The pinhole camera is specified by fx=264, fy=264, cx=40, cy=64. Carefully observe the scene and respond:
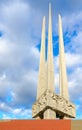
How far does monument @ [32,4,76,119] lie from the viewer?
80.5 ft

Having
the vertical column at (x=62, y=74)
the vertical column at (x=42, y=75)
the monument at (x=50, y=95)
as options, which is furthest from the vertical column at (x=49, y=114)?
the vertical column at (x=42, y=75)

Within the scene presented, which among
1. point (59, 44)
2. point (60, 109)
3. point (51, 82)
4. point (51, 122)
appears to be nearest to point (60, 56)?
point (59, 44)

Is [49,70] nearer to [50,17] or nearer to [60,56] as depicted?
[60,56]

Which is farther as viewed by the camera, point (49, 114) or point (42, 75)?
point (42, 75)

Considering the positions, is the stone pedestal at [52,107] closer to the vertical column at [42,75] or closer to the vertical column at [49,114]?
the vertical column at [49,114]

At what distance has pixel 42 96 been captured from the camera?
998 inches

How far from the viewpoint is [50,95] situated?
2473 centimetres

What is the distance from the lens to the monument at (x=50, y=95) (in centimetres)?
2455

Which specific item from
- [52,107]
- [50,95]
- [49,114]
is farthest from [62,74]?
[49,114]

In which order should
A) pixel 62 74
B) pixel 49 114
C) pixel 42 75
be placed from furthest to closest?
pixel 42 75
pixel 62 74
pixel 49 114

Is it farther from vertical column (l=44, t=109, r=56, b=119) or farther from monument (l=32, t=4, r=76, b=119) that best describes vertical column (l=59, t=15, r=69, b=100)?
vertical column (l=44, t=109, r=56, b=119)

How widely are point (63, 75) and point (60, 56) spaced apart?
7.78ft

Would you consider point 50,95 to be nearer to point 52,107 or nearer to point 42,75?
point 52,107

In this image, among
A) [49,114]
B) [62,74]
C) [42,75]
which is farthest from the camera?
[42,75]
